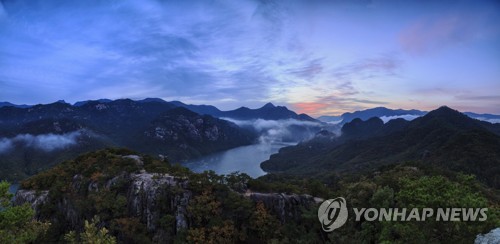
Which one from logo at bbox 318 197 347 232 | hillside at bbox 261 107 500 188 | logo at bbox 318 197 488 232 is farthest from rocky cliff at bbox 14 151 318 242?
hillside at bbox 261 107 500 188

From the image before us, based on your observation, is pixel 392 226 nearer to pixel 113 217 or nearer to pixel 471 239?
pixel 471 239

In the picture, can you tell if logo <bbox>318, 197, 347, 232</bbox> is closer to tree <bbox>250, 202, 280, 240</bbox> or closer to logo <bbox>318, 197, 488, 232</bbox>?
logo <bbox>318, 197, 488, 232</bbox>

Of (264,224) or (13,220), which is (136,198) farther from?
(13,220)

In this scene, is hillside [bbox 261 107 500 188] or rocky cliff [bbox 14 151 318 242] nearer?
rocky cliff [bbox 14 151 318 242]

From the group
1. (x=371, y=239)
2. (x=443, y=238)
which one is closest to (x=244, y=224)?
(x=371, y=239)

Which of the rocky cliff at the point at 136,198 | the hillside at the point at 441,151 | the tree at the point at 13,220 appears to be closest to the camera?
the tree at the point at 13,220

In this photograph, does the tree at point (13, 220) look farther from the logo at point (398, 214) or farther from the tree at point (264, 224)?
the logo at point (398, 214)

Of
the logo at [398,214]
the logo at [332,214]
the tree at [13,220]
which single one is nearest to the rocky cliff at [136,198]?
the logo at [332,214]

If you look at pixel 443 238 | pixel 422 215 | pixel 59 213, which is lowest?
pixel 59 213
